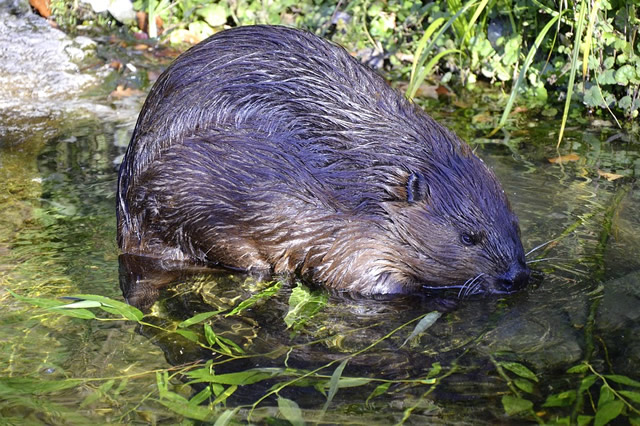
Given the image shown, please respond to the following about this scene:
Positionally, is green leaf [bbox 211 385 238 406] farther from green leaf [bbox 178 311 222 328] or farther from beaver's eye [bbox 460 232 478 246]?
beaver's eye [bbox 460 232 478 246]

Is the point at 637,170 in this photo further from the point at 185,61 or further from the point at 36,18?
the point at 36,18

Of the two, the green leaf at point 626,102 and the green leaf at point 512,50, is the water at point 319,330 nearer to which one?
the green leaf at point 626,102

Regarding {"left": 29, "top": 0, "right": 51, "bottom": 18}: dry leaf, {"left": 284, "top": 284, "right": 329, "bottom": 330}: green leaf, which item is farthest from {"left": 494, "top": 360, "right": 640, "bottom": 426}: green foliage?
{"left": 29, "top": 0, "right": 51, "bottom": 18}: dry leaf

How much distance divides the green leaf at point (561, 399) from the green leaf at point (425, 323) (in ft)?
2.11

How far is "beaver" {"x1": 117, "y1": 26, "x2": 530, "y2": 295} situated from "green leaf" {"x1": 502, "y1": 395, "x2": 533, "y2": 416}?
91cm

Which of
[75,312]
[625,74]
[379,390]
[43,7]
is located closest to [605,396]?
[379,390]

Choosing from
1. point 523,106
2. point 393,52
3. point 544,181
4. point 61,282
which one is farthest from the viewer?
point 393,52

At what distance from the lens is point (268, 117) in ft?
12.9

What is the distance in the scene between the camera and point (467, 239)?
3.73m

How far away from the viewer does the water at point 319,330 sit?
2.82m

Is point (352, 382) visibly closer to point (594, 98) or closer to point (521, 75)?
point (521, 75)

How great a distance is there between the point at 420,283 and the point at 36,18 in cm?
522

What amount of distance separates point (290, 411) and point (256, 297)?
1.04m

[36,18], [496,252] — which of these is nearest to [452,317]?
[496,252]
